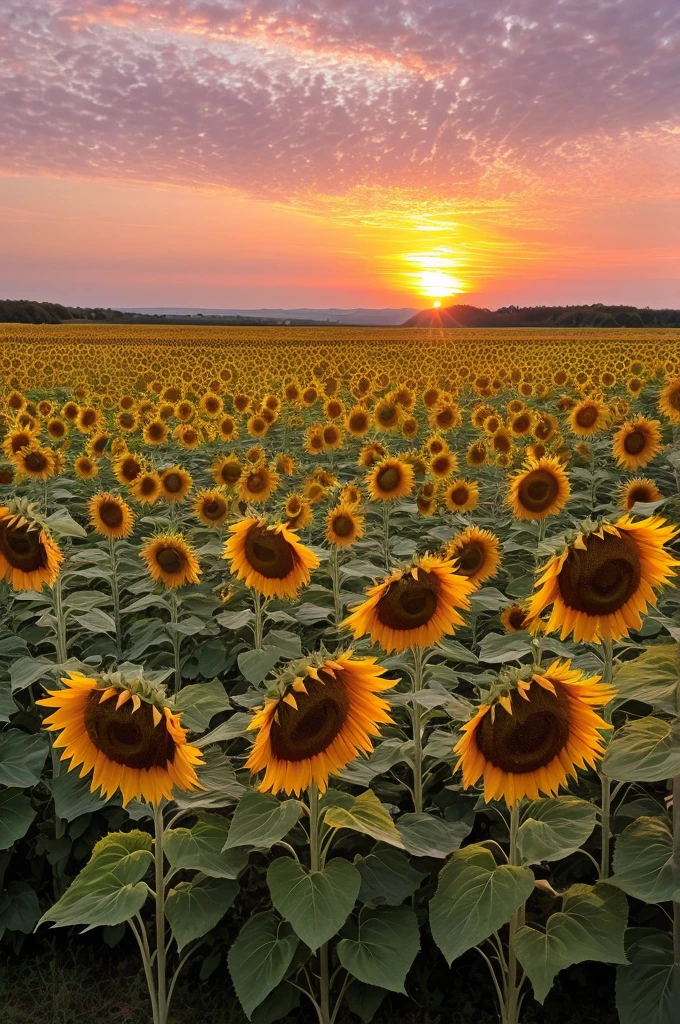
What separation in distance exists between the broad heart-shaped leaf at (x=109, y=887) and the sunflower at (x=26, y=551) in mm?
1497

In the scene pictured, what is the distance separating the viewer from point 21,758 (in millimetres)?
4258

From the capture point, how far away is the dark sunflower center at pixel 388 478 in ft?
24.1

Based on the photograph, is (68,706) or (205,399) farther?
(205,399)

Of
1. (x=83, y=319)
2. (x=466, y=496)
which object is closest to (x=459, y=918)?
(x=466, y=496)

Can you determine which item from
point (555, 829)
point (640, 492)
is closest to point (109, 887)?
point (555, 829)

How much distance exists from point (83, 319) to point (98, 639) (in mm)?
107447

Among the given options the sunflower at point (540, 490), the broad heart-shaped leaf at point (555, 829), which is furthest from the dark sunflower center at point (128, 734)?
the sunflower at point (540, 490)

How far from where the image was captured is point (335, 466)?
422 inches

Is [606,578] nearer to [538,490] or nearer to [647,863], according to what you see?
[647,863]

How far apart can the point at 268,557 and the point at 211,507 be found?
2855 millimetres

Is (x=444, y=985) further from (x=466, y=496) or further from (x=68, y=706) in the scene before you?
(x=466, y=496)

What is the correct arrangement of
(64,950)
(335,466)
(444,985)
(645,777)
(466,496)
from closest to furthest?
(645,777)
(444,985)
(64,950)
(466,496)
(335,466)

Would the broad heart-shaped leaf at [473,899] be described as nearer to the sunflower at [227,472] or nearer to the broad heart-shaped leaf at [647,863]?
the broad heart-shaped leaf at [647,863]

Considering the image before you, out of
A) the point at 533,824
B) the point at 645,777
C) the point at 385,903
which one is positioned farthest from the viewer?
the point at 385,903
